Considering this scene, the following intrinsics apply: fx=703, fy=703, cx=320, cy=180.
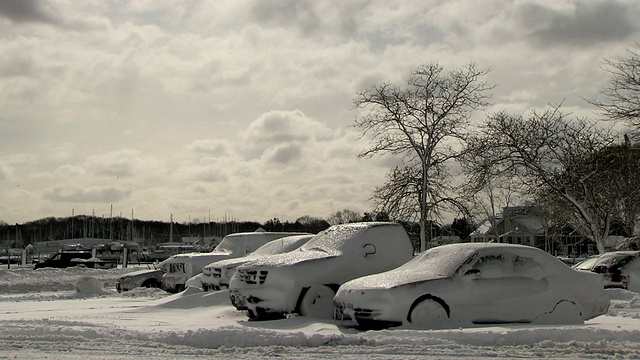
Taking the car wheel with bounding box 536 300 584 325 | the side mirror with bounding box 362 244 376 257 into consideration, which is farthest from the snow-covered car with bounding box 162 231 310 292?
the car wheel with bounding box 536 300 584 325

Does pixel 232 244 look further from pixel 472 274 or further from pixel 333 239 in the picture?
pixel 472 274

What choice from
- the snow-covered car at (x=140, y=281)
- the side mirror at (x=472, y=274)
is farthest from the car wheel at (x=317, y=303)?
the snow-covered car at (x=140, y=281)

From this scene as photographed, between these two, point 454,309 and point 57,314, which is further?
point 57,314

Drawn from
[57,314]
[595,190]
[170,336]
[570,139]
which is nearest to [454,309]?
[170,336]

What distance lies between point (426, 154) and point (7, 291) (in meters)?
15.2

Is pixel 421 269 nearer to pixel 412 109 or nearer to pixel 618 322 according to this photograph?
pixel 618 322

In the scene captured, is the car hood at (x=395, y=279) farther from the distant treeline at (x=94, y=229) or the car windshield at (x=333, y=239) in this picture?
the distant treeline at (x=94, y=229)

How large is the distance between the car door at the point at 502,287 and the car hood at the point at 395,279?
20.7 inches

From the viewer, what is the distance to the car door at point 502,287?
1069 centimetres

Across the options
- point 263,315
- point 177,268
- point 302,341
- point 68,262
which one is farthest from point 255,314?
point 68,262

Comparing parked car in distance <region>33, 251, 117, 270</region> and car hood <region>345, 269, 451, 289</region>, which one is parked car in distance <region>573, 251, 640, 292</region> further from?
parked car in distance <region>33, 251, 117, 270</region>

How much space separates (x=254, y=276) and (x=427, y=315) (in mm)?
3590

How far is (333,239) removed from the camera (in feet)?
45.4

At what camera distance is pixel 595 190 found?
29.7 m
